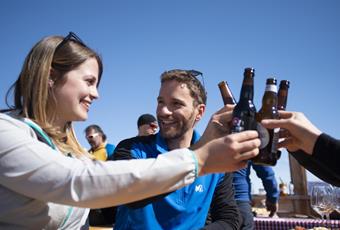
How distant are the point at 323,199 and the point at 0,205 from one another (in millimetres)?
2478

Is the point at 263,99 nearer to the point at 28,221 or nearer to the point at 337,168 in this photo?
the point at 337,168

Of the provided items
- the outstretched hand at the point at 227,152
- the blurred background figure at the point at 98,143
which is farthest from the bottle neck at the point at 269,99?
the blurred background figure at the point at 98,143

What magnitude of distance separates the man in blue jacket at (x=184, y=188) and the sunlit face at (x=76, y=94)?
637 mm

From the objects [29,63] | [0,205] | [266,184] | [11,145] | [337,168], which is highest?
[29,63]

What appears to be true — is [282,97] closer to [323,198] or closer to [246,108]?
[246,108]

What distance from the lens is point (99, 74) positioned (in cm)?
203

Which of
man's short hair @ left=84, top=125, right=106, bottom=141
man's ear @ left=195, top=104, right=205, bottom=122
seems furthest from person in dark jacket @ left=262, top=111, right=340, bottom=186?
man's short hair @ left=84, top=125, right=106, bottom=141

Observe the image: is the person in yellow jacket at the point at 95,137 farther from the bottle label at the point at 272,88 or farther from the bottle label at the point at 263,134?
the bottle label at the point at 263,134

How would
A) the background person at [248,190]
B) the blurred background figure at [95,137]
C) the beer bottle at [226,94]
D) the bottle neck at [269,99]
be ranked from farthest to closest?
the blurred background figure at [95,137] → the background person at [248,190] → the beer bottle at [226,94] → the bottle neck at [269,99]

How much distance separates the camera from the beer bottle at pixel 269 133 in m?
1.58

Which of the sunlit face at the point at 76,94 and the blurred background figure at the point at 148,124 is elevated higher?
the sunlit face at the point at 76,94

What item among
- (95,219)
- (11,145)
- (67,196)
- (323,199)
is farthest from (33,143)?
(323,199)

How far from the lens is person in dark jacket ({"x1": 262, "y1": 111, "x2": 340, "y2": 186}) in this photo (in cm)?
178

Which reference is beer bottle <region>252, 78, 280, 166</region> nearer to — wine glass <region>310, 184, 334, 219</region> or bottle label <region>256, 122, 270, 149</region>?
bottle label <region>256, 122, 270, 149</region>
